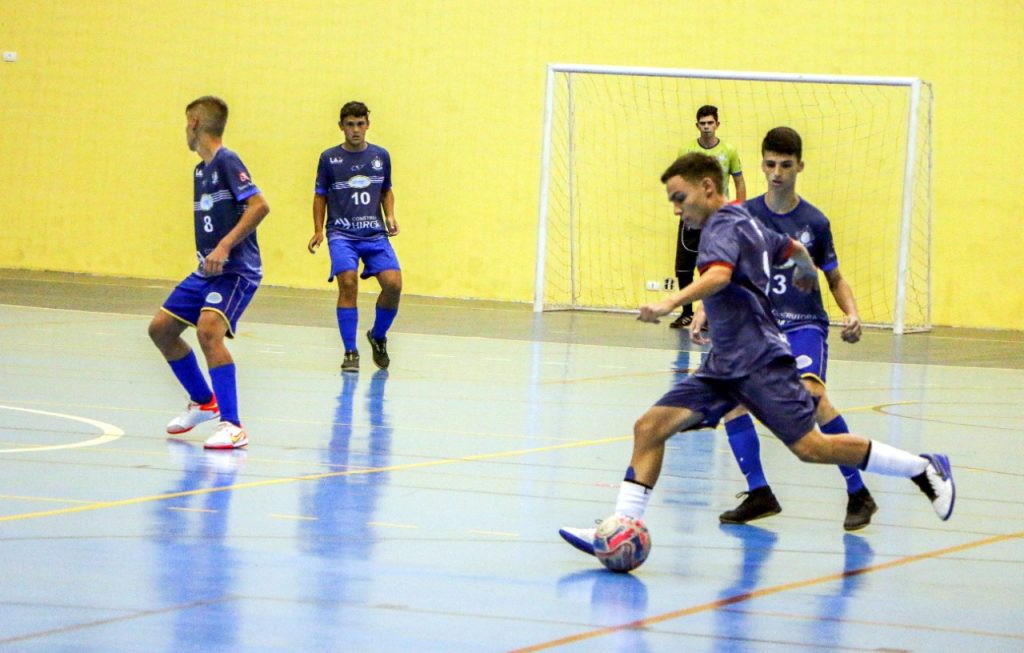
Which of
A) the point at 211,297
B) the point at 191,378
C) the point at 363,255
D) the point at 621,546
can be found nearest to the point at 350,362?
the point at 363,255

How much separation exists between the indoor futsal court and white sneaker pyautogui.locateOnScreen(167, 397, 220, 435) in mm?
52

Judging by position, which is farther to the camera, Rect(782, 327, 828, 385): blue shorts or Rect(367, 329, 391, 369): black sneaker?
Rect(367, 329, 391, 369): black sneaker

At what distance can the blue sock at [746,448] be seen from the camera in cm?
622

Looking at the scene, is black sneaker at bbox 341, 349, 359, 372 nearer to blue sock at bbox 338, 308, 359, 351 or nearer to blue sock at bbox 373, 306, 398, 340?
blue sock at bbox 338, 308, 359, 351

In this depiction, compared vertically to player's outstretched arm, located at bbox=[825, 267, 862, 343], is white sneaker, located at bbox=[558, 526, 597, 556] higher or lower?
lower

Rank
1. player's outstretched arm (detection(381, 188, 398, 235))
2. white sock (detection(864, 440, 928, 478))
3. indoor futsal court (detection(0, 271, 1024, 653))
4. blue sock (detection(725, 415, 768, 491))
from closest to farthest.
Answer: indoor futsal court (detection(0, 271, 1024, 653))
white sock (detection(864, 440, 928, 478))
blue sock (detection(725, 415, 768, 491))
player's outstretched arm (detection(381, 188, 398, 235))

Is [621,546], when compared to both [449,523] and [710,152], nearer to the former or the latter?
[449,523]

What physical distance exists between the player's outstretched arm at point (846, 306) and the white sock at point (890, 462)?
42 centimetres

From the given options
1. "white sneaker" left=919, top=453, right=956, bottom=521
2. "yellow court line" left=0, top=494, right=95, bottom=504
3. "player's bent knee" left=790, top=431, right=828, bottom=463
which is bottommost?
"yellow court line" left=0, top=494, right=95, bottom=504

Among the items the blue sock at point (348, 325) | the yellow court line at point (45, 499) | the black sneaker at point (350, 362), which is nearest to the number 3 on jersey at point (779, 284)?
the yellow court line at point (45, 499)

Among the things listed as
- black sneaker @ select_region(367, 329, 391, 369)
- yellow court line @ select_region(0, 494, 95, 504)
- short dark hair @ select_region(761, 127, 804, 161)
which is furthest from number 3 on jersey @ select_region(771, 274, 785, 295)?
black sneaker @ select_region(367, 329, 391, 369)

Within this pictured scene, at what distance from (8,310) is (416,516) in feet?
31.0

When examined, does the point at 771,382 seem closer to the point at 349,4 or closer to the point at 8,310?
the point at 8,310

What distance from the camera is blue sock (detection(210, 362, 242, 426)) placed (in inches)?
292
